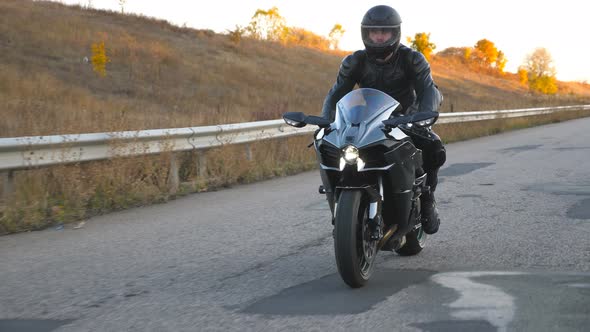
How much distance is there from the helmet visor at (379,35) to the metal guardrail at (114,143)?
13.9 feet

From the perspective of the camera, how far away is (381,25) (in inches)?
201

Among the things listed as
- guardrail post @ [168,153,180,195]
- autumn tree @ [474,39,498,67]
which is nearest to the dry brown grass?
A: guardrail post @ [168,153,180,195]

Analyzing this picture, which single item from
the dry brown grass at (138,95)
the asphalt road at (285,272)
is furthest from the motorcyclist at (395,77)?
the dry brown grass at (138,95)

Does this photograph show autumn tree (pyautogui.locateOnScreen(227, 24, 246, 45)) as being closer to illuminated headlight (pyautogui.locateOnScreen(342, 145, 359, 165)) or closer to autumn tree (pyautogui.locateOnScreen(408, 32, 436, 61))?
autumn tree (pyautogui.locateOnScreen(408, 32, 436, 61))

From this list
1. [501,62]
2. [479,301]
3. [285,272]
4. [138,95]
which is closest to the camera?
[479,301]

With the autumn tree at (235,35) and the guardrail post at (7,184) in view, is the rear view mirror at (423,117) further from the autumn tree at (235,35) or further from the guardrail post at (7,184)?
the autumn tree at (235,35)

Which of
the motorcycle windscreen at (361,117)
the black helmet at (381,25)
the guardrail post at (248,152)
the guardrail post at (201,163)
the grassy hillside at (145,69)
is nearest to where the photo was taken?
the motorcycle windscreen at (361,117)

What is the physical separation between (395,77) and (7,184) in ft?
15.0

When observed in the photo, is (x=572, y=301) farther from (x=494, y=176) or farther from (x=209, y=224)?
(x=494, y=176)

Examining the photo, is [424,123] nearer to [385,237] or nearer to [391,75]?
[391,75]

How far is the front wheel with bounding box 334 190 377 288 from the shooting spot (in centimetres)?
439

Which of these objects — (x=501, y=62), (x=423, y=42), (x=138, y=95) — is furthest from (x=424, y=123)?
(x=501, y=62)

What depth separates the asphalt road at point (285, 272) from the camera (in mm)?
4039

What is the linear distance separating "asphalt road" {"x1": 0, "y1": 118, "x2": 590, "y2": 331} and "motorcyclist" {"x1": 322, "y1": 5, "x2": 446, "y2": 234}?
0.79 metres
